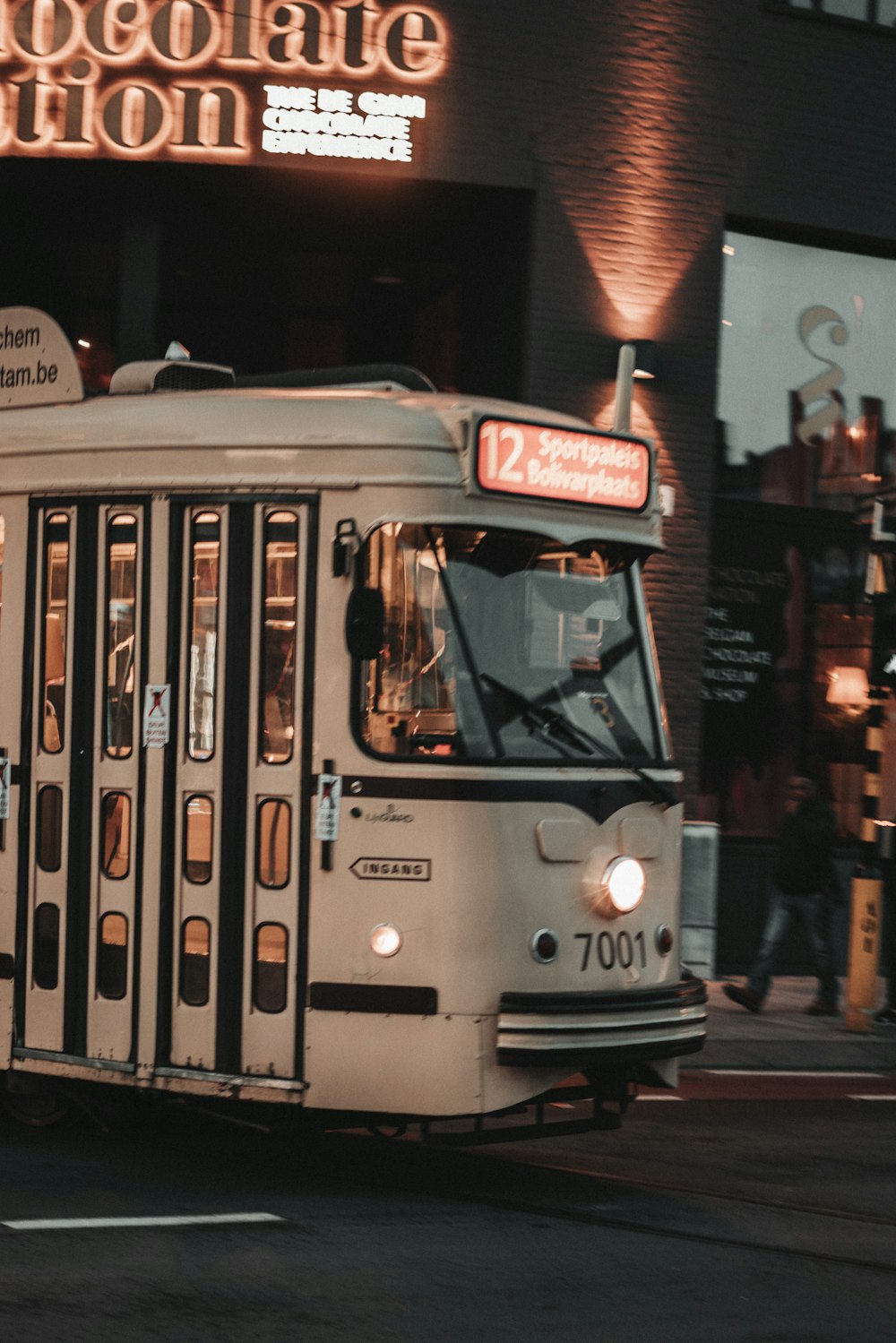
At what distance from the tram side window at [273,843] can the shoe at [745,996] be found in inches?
Answer: 300

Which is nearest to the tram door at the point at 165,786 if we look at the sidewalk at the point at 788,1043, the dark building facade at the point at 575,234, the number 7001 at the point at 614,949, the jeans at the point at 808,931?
the number 7001 at the point at 614,949

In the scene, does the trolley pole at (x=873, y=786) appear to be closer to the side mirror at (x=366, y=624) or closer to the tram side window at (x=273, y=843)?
the tram side window at (x=273, y=843)

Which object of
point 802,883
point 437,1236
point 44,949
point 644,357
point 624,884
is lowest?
point 437,1236

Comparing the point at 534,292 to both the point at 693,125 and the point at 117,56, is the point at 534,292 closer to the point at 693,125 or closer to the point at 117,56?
the point at 693,125

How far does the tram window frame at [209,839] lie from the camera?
7707 millimetres

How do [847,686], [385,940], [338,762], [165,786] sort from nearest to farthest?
1. [385,940]
2. [338,762]
3. [165,786]
4. [847,686]

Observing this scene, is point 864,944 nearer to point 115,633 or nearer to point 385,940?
point 385,940

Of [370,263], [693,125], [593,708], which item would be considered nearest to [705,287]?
[693,125]

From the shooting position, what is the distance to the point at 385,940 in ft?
24.2

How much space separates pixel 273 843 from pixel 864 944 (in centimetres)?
778

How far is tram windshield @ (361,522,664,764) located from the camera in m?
7.39

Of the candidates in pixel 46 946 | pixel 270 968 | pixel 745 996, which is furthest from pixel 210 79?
pixel 270 968

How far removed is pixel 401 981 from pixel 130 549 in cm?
211

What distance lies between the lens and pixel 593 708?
779cm
